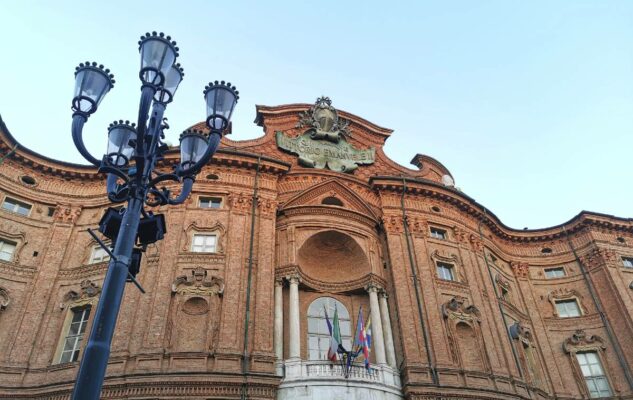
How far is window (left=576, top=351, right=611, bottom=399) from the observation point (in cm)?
2596

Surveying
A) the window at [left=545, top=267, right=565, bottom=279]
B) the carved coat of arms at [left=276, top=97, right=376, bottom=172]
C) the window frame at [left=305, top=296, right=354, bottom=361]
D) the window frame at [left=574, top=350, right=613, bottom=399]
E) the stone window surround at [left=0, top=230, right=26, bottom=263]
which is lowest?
the window frame at [left=574, top=350, right=613, bottom=399]

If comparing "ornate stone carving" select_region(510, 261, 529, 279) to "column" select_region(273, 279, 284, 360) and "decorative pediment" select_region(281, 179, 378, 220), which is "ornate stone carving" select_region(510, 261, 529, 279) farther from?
"column" select_region(273, 279, 284, 360)

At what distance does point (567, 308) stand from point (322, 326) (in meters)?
16.8

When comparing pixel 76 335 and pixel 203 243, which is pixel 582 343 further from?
pixel 76 335

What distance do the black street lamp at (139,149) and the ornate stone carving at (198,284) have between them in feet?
38.9

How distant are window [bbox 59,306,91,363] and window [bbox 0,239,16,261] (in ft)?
14.0

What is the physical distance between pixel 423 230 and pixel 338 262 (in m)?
5.08

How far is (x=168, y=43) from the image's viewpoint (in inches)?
352

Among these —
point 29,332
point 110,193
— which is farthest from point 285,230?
point 110,193

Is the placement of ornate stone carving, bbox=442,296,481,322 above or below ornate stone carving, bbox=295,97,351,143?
below

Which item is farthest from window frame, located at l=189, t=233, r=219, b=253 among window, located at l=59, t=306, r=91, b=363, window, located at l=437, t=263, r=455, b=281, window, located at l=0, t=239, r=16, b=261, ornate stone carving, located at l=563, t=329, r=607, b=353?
ornate stone carving, located at l=563, t=329, r=607, b=353

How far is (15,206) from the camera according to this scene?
23781 mm

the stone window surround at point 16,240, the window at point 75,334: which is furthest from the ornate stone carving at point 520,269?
the stone window surround at point 16,240

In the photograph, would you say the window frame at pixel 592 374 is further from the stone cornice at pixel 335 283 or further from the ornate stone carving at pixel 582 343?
the stone cornice at pixel 335 283
